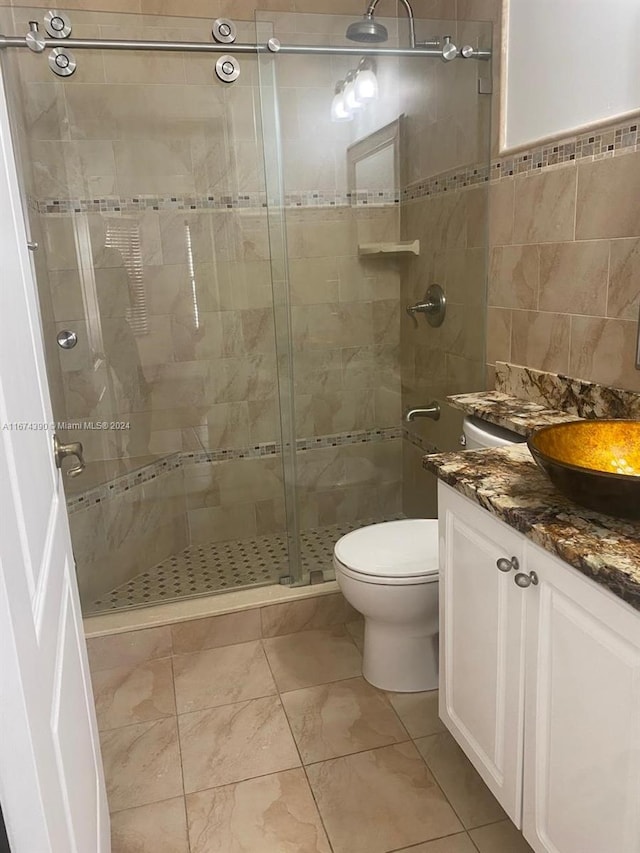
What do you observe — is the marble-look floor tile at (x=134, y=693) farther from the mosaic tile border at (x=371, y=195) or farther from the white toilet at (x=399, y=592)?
the mosaic tile border at (x=371, y=195)

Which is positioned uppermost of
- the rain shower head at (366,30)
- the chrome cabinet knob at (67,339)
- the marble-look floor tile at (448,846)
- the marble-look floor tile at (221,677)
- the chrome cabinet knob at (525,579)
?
the rain shower head at (366,30)

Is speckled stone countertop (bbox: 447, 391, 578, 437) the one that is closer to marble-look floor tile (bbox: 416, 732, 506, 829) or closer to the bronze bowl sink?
the bronze bowl sink

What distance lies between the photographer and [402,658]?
200cm

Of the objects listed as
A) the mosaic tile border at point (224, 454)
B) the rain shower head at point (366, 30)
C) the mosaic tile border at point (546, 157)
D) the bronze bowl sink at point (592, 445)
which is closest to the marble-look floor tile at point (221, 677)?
the mosaic tile border at point (224, 454)

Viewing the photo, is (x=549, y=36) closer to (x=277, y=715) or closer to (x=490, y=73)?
(x=490, y=73)

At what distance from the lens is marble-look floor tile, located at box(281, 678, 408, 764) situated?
1823 millimetres

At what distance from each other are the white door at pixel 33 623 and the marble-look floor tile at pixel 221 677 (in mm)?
702

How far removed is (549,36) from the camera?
1855mm

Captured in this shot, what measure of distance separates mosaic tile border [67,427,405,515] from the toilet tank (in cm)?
89

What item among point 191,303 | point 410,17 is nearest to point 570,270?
point 410,17

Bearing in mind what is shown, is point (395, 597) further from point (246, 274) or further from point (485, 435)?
point (246, 274)

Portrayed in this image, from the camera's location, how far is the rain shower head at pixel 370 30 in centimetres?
236

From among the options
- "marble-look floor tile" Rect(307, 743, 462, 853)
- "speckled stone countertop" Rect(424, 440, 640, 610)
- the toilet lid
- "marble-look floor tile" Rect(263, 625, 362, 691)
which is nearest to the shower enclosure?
"marble-look floor tile" Rect(263, 625, 362, 691)

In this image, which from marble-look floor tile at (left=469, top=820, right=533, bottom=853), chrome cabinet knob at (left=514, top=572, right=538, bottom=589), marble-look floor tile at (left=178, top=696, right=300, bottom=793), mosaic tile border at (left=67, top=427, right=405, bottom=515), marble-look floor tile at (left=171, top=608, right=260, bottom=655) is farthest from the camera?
mosaic tile border at (left=67, top=427, right=405, bottom=515)
